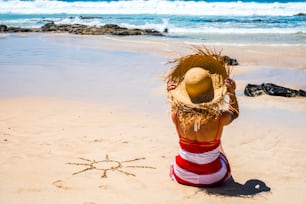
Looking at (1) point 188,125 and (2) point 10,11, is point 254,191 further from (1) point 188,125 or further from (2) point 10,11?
(2) point 10,11

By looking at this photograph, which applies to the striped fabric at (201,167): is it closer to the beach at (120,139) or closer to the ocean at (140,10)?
the beach at (120,139)

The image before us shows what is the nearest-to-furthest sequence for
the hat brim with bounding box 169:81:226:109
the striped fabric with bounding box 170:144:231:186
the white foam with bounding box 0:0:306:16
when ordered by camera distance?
the hat brim with bounding box 169:81:226:109 → the striped fabric with bounding box 170:144:231:186 → the white foam with bounding box 0:0:306:16

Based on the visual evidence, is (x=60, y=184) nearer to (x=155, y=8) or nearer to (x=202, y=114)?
(x=202, y=114)

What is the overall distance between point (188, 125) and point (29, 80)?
19.5ft

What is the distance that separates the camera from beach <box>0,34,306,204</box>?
3918mm

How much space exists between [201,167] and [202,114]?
1.62 feet

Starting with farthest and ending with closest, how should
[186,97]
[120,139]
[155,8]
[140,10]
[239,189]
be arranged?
[140,10], [155,8], [120,139], [239,189], [186,97]

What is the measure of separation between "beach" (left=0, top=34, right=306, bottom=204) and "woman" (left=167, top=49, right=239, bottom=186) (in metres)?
0.17

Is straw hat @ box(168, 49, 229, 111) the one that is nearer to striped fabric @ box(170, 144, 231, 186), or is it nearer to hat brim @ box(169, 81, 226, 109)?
hat brim @ box(169, 81, 226, 109)

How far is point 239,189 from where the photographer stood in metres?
4.00

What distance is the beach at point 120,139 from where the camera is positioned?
392 cm

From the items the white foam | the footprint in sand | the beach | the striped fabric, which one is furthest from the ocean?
the striped fabric

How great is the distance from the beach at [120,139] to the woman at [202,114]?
17 centimetres

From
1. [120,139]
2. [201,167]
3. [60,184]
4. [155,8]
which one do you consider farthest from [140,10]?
[201,167]
